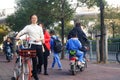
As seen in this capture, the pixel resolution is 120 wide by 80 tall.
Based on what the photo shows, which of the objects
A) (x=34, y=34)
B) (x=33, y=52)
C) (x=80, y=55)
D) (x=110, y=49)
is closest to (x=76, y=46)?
(x=80, y=55)

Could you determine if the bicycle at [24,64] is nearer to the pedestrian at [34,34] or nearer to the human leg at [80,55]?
the pedestrian at [34,34]

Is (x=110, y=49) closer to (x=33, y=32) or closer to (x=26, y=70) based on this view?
(x=33, y=32)

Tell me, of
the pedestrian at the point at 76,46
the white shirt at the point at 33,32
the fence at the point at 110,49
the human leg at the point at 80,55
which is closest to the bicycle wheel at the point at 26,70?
the white shirt at the point at 33,32

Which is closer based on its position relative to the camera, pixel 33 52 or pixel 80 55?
pixel 33 52

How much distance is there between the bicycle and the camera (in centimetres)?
835

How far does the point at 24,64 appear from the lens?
28.3 feet

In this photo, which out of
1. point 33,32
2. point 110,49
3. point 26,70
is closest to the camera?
point 26,70

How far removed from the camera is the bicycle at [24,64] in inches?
329

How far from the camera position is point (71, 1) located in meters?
22.9

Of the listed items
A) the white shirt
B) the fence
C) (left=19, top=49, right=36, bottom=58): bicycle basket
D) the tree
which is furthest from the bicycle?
the tree

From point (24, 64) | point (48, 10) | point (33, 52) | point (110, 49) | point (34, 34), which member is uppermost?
point (48, 10)

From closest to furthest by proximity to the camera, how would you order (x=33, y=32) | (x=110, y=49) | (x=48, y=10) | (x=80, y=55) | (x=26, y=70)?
(x=26, y=70), (x=33, y=32), (x=80, y=55), (x=110, y=49), (x=48, y=10)

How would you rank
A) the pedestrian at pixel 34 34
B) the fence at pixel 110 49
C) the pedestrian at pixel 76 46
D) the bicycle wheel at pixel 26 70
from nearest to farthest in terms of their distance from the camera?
the bicycle wheel at pixel 26 70 → the pedestrian at pixel 34 34 → the pedestrian at pixel 76 46 → the fence at pixel 110 49

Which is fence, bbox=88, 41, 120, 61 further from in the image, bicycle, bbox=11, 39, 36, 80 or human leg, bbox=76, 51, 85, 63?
bicycle, bbox=11, 39, 36, 80
